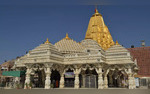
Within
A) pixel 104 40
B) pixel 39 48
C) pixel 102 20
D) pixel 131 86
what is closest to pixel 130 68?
pixel 131 86

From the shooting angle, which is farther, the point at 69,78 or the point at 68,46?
the point at 68,46

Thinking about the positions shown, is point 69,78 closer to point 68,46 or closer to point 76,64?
point 76,64

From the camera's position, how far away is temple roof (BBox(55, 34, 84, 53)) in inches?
1545

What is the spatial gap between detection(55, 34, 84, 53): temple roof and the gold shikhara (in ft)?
38.4

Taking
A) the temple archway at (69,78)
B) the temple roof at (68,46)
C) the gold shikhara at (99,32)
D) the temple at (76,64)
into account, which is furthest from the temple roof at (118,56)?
the gold shikhara at (99,32)

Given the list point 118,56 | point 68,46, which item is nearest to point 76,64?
point 68,46

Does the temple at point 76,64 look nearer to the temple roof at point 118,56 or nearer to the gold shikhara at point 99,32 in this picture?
the temple roof at point 118,56

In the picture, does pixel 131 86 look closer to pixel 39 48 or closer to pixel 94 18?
pixel 39 48

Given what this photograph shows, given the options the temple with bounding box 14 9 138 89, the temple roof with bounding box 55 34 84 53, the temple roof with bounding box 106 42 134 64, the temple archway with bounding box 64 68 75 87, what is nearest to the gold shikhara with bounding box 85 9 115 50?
the temple roof with bounding box 55 34 84 53

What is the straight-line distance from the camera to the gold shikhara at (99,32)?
55406 mm

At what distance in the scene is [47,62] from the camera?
3222 cm

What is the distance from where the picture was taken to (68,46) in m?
40.6

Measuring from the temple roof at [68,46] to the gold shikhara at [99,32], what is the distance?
38.4 feet

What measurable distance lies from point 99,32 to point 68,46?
1894 centimetres
